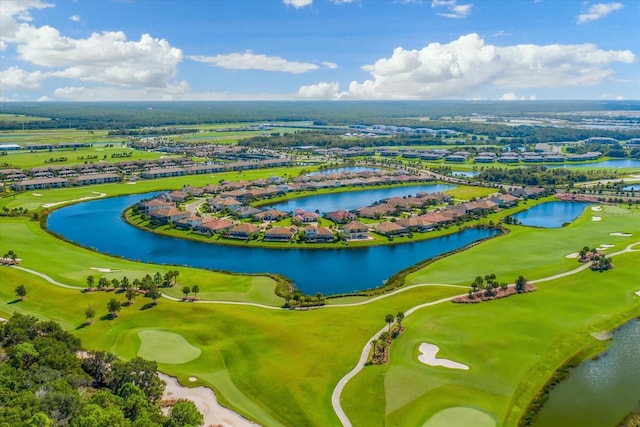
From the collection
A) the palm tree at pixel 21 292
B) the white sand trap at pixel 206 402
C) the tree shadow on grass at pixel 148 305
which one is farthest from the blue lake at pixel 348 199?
the white sand trap at pixel 206 402

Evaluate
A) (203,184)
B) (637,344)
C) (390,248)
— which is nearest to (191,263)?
(390,248)

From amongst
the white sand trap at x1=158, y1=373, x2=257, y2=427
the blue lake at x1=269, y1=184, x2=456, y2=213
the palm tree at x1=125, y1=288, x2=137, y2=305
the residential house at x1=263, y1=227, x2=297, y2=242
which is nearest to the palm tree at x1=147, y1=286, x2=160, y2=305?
the palm tree at x1=125, y1=288, x2=137, y2=305

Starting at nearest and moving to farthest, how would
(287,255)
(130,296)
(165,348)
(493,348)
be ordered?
(493,348) → (165,348) → (130,296) → (287,255)

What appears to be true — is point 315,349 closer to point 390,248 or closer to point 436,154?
point 390,248

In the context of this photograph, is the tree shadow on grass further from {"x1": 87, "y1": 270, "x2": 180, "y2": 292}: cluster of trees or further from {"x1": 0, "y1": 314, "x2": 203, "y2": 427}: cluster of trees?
{"x1": 0, "y1": 314, "x2": 203, "y2": 427}: cluster of trees

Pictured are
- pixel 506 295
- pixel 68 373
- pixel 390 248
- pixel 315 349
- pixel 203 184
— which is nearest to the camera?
pixel 68 373

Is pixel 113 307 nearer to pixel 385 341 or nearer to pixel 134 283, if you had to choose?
pixel 134 283

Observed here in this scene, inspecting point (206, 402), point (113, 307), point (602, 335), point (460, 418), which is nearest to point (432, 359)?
point (460, 418)

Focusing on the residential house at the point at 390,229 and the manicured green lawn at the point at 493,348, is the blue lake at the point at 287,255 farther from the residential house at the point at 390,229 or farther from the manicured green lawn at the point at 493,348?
the manicured green lawn at the point at 493,348
